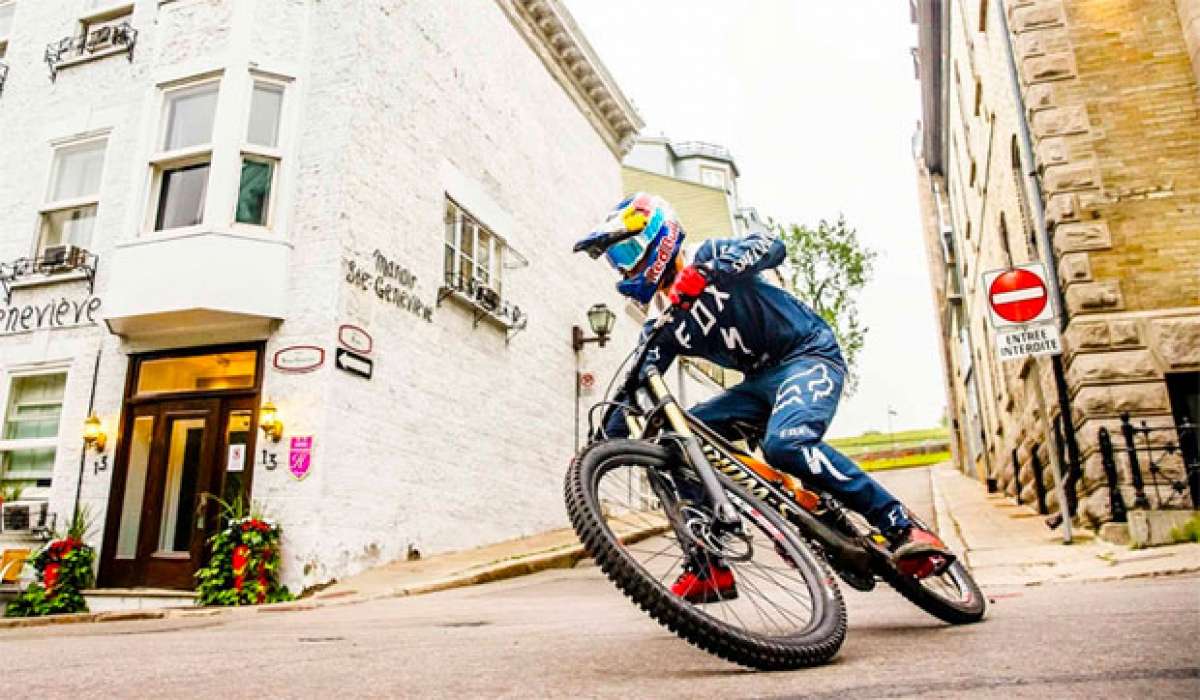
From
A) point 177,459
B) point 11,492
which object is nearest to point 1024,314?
point 177,459

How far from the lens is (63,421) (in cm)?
1001

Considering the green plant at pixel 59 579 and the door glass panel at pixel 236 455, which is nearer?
Answer: the green plant at pixel 59 579

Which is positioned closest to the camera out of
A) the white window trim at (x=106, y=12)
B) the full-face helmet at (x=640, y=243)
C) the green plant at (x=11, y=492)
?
the full-face helmet at (x=640, y=243)

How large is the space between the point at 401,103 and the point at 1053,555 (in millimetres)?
9772

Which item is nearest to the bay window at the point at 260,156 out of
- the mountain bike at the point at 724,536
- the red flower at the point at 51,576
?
the red flower at the point at 51,576

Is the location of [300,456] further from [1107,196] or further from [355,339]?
[1107,196]

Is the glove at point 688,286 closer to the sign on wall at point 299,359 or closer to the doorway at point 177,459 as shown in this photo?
the sign on wall at point 299,359

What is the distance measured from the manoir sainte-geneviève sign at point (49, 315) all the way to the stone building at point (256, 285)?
3 cm

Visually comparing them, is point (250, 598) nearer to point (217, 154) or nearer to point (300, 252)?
point (300, 252)

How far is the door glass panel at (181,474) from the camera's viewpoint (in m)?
9.40

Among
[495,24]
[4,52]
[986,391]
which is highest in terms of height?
[495,24]

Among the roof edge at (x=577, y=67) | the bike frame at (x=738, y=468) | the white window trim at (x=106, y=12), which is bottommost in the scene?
the bike frame at (x=738, y=468)

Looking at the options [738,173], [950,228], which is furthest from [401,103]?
[738,173]

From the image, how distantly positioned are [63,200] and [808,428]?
12.2 m
